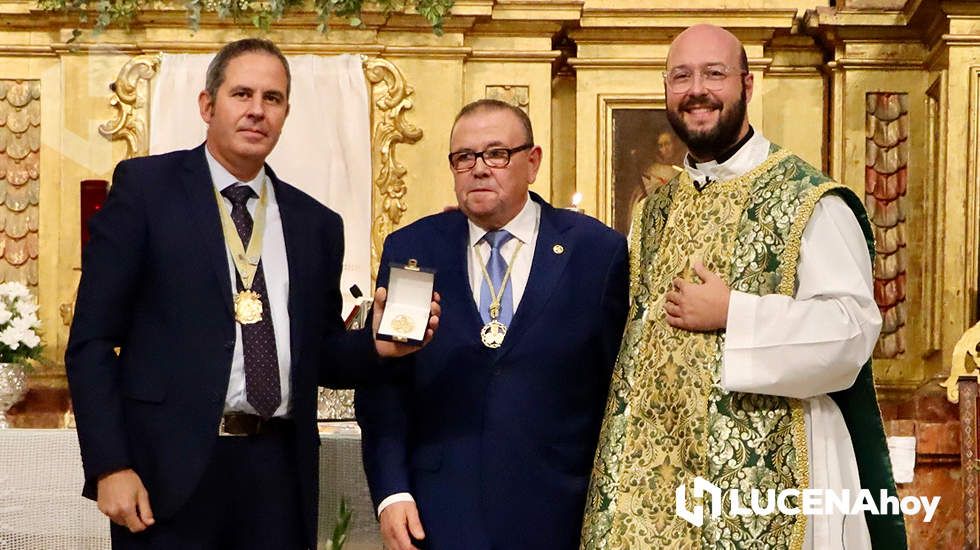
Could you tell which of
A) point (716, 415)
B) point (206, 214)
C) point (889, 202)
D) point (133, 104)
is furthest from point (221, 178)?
point (889, 202)

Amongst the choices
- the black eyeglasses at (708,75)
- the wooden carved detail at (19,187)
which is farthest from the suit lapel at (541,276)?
the wooden carved detail at (19,187)

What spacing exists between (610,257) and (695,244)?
0.25 metres

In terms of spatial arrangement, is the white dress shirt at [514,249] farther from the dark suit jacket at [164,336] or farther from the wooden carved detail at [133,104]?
the wooden carved detail at [133,104]

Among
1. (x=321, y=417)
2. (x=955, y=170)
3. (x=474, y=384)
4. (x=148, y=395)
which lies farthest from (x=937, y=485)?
(x=148, y=395)

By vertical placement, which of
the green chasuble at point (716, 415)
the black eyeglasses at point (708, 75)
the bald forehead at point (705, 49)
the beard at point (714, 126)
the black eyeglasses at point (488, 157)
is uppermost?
the bald forehead at point (705, 49)

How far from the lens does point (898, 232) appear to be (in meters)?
7.34

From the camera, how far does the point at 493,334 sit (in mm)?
4027

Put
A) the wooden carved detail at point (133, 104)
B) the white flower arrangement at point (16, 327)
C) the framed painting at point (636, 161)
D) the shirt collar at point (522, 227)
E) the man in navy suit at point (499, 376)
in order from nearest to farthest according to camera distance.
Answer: the man in navy suit at point (499, 376) → the shirt collar at point (522, 227) → the white flower arrangement at point (16, 327) → the wooden carved detail at point (133, 104) → the framed painting at point (636, 161)

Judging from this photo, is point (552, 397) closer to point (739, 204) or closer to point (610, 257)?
point (610, 257)

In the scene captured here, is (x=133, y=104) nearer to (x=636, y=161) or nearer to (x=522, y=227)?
(x=636, y=161)

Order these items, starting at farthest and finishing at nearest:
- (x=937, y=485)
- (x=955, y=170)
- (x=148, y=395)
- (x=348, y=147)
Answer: (x=348, y=147) → (x=955, y=170) → (x=937, y=485) → (x=148, y=395)

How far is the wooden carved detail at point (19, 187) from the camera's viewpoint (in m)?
7.37

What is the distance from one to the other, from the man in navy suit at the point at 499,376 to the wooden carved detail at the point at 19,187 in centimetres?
372

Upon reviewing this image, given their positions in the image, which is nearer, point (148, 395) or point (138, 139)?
point (148, 395)
